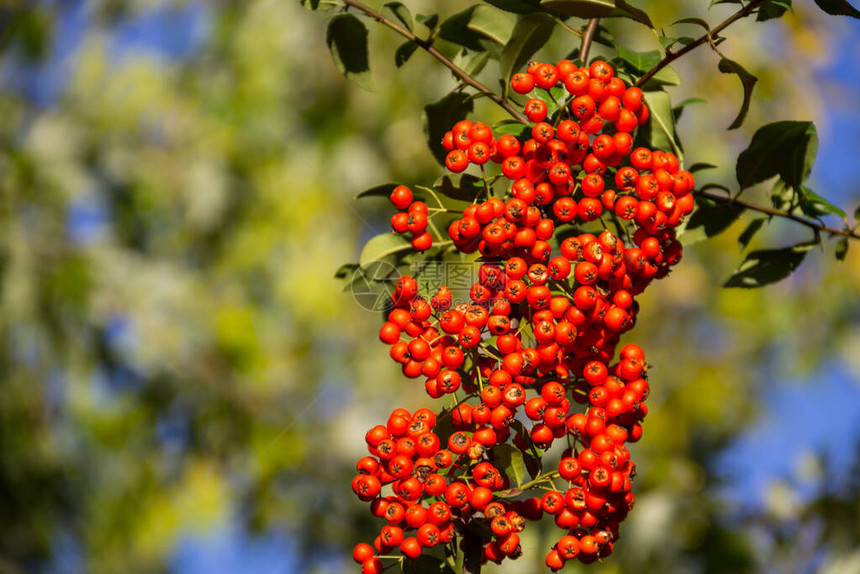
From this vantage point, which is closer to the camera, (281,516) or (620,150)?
(620,150)

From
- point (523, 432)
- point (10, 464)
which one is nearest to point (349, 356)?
point (10, 464)

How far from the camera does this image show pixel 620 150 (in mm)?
1231

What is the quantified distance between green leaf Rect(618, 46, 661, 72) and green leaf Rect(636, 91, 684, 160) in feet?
0.22

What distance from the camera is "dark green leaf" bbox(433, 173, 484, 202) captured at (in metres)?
1.34

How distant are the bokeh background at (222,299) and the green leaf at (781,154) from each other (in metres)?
3.21

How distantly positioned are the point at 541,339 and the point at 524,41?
49cm

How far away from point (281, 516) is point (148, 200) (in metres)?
2.75

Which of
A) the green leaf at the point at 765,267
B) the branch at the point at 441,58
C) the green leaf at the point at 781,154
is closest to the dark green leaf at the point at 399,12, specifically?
the branch at the point at 441,58

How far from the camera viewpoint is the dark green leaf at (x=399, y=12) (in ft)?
4.80

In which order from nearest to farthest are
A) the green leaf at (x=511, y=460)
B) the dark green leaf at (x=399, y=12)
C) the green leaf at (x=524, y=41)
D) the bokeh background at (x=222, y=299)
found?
the green leaf at (x=511, y=460) < the green leaf at (x=524, y=41) < the dark green leaf at (x=399, y=12) < the bokeh background at (x=222, y=299)

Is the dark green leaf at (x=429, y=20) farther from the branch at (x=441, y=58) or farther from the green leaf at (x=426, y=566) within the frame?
the green leaf at (x=426, y=566)

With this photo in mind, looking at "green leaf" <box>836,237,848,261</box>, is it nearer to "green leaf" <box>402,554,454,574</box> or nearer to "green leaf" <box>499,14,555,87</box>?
"green leaf" <box>499,14,555,87</box>

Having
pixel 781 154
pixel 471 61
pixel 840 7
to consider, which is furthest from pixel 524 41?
pixel 781 154

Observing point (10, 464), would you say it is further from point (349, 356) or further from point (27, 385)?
point (349, 356)
